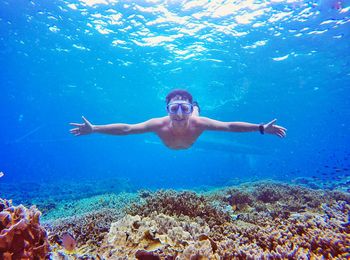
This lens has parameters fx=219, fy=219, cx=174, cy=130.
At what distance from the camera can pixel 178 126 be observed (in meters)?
7.66

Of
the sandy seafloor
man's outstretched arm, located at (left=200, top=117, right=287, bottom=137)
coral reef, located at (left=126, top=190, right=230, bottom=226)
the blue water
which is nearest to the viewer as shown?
the sandy seafloor

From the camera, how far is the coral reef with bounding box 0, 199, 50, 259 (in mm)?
2707

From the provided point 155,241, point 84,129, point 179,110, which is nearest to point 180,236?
point 155,241

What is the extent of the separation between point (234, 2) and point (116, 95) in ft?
86.6

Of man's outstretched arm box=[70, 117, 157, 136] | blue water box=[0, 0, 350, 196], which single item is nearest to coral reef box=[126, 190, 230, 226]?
man's outstretched arm box=[70, 117, 157, 136]

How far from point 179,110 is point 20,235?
5.21 meters

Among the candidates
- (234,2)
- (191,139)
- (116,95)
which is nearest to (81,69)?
(116,95)

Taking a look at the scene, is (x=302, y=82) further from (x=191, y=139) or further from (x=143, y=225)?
(x=143, y=225)

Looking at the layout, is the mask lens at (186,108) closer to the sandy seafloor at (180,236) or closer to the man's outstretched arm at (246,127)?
the man's outstretched arm at (246,127)

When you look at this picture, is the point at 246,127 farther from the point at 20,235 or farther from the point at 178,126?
the point at 20,235

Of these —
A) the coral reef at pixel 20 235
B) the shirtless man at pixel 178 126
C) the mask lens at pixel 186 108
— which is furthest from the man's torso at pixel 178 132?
the coral reef at pixel 20 235

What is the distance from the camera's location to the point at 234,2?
1563cm

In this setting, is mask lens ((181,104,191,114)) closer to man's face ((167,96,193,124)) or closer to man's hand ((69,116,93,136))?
man's face ((167,96,193,124))

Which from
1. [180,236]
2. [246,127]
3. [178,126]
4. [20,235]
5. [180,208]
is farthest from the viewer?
[178,126]
